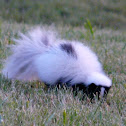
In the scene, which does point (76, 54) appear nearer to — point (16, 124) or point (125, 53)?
point (16, 124)

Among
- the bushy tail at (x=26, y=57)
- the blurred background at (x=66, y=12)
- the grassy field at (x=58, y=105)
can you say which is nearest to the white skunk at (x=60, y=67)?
the bushy tail at (x=26, y=57)

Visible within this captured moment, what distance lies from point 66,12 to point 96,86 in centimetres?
1125

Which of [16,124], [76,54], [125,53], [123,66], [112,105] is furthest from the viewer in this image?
[125,53]

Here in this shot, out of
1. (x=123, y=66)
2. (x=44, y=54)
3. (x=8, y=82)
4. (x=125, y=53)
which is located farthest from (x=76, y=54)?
(x=125, y=53)

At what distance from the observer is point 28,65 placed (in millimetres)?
4309

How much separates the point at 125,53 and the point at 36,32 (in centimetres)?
218

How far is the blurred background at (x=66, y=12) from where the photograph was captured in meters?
14.0

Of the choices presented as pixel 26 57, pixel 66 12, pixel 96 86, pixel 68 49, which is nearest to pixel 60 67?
pixel 68 49

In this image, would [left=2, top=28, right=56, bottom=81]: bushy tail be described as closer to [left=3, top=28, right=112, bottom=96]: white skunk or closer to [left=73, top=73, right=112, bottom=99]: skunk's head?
[left=3, top=28, right=112, bottom=96]: white skunk

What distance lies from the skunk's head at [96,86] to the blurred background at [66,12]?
9.88m

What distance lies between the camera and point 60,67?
3.93m

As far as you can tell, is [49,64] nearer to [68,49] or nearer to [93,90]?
[68,49]

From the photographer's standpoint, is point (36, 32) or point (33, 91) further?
point (36, 32)

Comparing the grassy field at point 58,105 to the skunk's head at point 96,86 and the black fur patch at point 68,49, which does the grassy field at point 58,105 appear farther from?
the black fur patch at point 68,49
